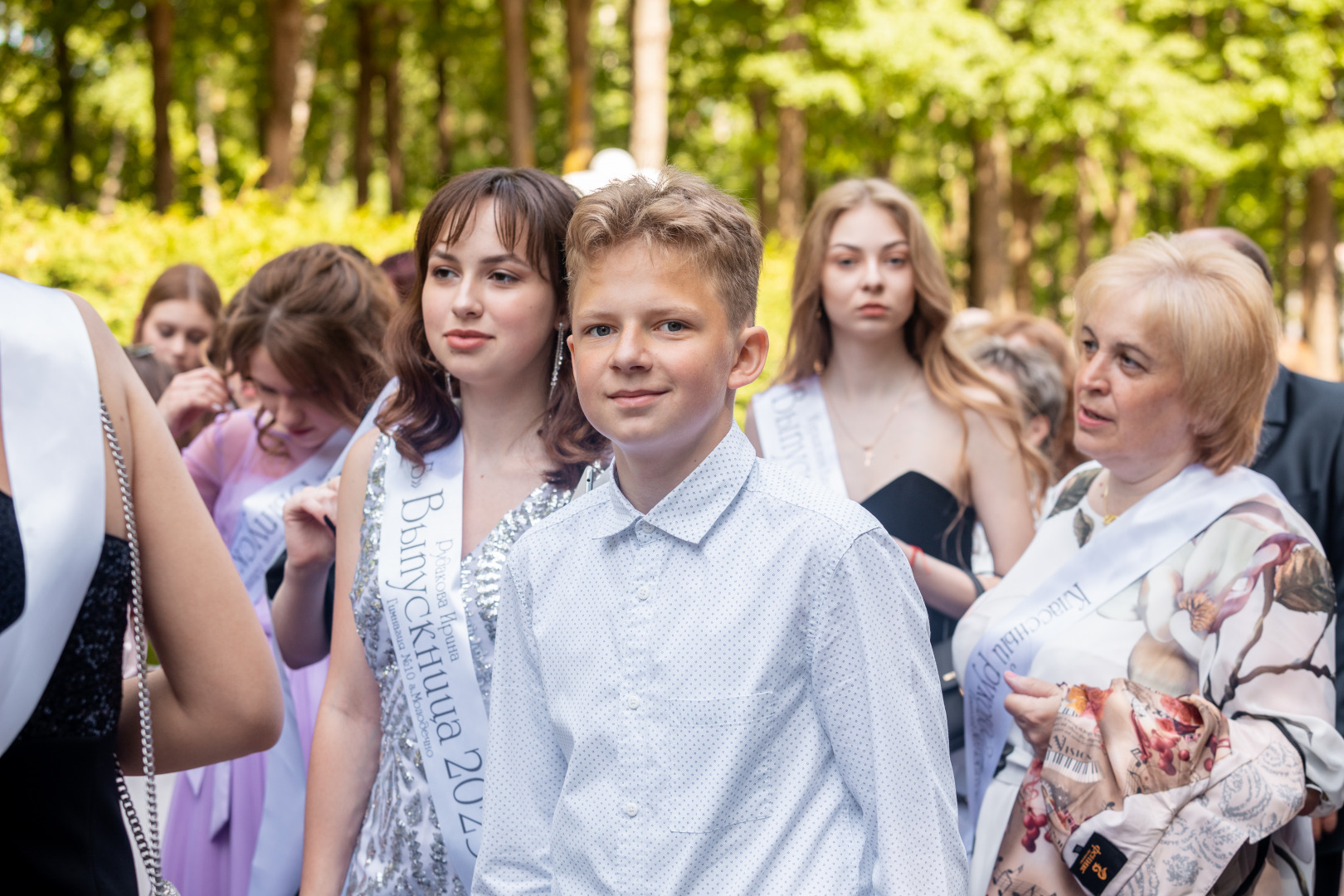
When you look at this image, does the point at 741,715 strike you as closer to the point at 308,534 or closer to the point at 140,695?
the point at 140,695

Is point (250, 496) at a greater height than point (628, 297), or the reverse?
point (628, 297)

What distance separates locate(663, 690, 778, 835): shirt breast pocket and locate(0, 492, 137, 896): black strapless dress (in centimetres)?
67

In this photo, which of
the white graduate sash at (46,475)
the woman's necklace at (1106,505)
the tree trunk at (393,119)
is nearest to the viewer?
the white graduate sash at (46,475)

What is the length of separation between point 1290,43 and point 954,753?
49.9 feet

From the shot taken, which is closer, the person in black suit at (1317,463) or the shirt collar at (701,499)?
the shirt collar at (701,499)

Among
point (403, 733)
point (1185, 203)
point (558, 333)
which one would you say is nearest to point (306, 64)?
point (1185, 203)

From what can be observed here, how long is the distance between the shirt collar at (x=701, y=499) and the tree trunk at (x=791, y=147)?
1228 cm

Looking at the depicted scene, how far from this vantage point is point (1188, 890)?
2.09 m

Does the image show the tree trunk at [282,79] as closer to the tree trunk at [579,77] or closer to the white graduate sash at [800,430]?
the tree trunk at [579,77]

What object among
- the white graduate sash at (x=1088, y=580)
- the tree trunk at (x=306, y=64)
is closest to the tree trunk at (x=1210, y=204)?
the tree trunk at (x=306, y=64)

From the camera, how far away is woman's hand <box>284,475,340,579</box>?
2.48 m

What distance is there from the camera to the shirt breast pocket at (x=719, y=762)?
155 centimetres

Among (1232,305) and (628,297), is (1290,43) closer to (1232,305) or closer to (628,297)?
(1232,305)

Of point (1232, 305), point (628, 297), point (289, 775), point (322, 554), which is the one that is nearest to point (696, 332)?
point (628, 297)
